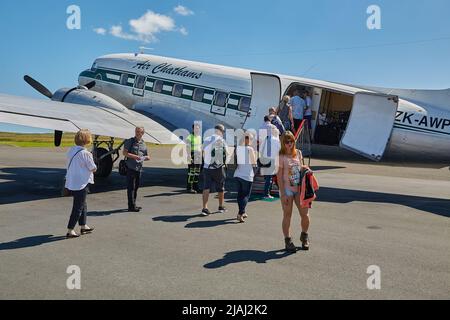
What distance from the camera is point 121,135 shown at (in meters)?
11.7

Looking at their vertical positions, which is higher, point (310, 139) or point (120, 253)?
point (310, 139)

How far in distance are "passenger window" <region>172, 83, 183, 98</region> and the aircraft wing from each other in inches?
58.7

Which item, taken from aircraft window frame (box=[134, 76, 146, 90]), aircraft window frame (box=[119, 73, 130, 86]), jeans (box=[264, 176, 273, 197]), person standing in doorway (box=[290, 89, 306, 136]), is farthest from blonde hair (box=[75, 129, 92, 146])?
aircraft window frame (box=[119, 73, 130, 86])

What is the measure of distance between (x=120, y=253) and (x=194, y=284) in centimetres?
163

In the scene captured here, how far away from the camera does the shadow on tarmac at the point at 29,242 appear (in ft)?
20.4

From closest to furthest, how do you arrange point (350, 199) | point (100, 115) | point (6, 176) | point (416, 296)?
point (416, 296), point (350, 199), point (100, 115), point (6, 176)

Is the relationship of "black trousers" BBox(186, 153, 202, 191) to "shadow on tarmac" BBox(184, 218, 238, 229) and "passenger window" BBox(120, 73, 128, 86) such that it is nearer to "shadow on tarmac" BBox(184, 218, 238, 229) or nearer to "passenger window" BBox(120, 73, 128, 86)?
"shadow on tarmac" BBox(184, 218, 238, 229)

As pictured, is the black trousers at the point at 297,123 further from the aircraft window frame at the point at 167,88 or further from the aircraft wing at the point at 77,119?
the aircraft window frame at the point at 167,88

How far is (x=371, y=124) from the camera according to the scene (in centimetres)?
1165

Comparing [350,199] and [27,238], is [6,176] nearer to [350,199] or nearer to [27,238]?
[27,238]

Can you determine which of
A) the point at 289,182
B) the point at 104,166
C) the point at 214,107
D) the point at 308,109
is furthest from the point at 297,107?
the point at 289,182

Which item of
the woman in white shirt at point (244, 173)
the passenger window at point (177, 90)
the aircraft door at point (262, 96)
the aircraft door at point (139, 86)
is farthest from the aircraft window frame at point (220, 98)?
the woman in white shirt at point (244, 173)
